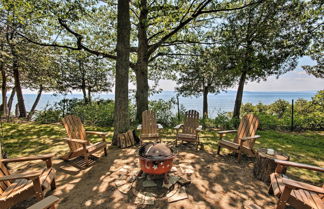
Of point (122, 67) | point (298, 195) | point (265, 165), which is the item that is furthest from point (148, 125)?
point (298, 195)

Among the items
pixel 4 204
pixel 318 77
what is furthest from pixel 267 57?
pixel 4 204

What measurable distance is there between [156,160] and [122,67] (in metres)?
3.02

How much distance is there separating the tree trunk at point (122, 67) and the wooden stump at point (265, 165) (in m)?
3.46

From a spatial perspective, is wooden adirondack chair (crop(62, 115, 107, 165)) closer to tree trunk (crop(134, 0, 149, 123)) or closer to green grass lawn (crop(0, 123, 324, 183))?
green grass lawn (crop(0, 123, 324, 183))

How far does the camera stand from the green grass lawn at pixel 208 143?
364cm

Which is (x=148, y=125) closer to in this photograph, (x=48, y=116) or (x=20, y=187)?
(x=20, y=187)

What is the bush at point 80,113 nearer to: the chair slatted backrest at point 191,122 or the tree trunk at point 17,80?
the tree trunk at point 17,80

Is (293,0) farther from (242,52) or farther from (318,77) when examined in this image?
(318,77)

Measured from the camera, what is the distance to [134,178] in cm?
267

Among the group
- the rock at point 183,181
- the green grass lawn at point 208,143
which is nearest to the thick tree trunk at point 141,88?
the green grass lawn at point 208,143

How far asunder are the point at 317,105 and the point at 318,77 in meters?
1.46

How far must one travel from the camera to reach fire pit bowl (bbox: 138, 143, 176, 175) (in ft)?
7.68

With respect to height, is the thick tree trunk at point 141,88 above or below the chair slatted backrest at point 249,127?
above

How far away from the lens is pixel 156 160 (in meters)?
2.31
